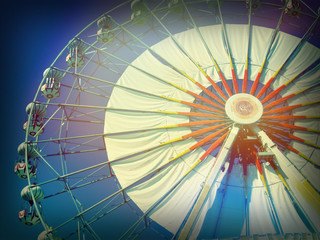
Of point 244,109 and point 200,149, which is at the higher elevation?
point 244,109

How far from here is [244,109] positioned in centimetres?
1157

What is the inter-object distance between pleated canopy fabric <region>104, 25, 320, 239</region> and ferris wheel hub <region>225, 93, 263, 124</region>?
2296mm

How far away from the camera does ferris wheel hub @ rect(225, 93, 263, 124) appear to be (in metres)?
11.3

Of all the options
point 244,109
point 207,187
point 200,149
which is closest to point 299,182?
point 207,187

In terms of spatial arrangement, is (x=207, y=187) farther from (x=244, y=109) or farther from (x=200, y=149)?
(x=244, y=109)

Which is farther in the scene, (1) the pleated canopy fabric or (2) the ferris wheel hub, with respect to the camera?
(2) the ferris wheel hub

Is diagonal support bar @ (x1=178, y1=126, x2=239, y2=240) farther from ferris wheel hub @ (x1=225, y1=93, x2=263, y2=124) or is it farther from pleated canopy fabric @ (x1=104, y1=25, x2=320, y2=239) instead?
ferris wheel hub @ (x1=225, y1=93, x2=263, y2=124)

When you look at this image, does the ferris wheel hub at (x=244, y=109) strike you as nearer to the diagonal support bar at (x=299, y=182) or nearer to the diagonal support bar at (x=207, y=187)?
the diagonal support bar at (x=207, y=187)

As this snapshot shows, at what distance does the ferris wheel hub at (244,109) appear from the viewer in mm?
11258

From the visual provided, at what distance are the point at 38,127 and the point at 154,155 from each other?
24.7ft

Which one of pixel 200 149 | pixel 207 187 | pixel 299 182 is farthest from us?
pixel 200 149

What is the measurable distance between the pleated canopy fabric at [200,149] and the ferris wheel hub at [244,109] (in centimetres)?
230

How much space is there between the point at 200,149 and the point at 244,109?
10.0 feet

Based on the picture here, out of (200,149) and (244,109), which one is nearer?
(244,109)
